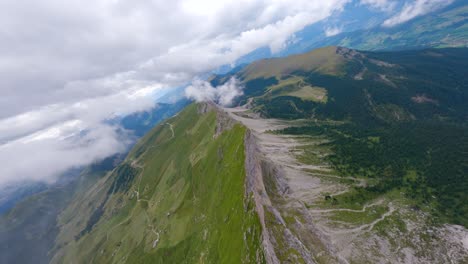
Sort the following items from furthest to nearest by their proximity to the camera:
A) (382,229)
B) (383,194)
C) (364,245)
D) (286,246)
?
(383,194) → (382,229) → (364,245) → (286,246)

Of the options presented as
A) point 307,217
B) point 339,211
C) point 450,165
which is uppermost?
point 307,217

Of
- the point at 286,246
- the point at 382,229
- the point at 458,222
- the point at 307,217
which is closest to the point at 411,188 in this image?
the point at 458,222

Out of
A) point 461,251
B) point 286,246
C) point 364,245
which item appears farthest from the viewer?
point 364,245

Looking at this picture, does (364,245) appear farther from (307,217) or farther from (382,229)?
(307,217)

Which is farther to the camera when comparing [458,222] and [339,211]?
[339,211]

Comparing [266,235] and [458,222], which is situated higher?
[266,235]

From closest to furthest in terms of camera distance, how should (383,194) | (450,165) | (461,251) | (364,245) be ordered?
(461,251), (364,245), (383,194), (450,165)

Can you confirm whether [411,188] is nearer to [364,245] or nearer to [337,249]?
[364,245]

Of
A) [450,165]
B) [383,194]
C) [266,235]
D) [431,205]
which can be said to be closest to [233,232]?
[266,235]

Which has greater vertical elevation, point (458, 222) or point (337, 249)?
point (337, 249)
